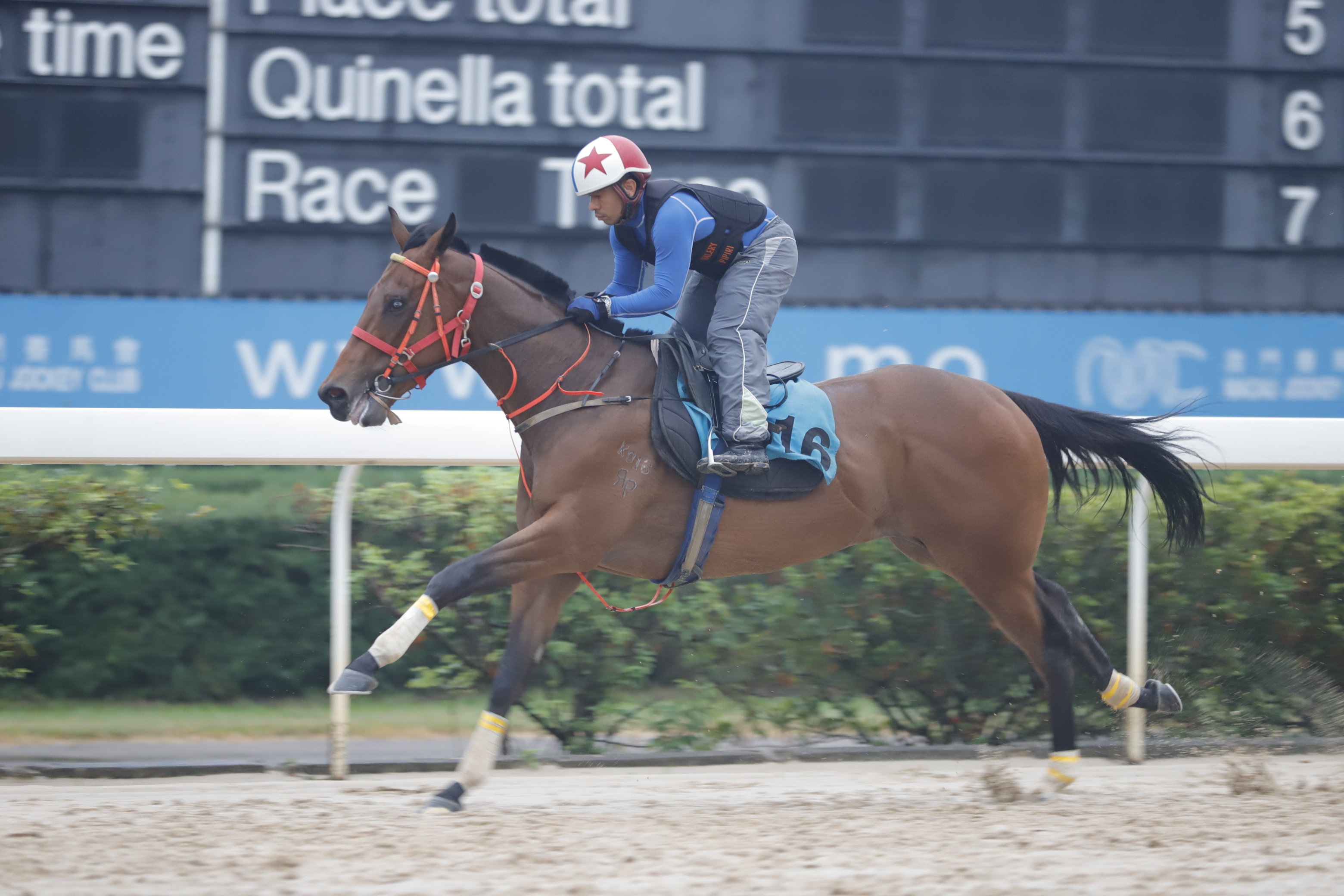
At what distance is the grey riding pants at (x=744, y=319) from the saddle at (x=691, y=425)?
6cm

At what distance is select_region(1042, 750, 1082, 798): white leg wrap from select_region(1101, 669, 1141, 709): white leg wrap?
265 mm

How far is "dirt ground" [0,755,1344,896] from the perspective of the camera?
2799mm

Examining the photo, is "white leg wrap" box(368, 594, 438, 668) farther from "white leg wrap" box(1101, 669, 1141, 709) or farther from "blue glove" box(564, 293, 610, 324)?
"white leg wrap" box(1101, 669, 1141, 709)

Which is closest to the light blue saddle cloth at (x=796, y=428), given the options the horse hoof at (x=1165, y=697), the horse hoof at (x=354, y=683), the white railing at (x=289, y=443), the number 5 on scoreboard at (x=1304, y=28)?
the white railing at (x=289, y=443)

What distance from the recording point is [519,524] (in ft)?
11.8

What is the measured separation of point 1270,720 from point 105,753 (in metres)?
4.24

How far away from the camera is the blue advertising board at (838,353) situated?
823 cm

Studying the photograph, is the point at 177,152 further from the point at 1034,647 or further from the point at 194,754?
the point at 1034,647

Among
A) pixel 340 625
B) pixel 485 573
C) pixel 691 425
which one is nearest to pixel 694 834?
pixel 485 573

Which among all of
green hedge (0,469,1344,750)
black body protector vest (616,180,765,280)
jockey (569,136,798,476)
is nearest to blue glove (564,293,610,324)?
jockey (569,136,798,476)

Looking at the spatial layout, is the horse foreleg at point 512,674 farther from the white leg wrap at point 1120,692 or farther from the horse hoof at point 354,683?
the white leg wrap at point 1120,692

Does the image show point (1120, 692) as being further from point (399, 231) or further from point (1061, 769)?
point (399, 231)

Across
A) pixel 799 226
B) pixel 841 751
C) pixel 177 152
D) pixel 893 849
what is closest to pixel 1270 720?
pixel 841 751

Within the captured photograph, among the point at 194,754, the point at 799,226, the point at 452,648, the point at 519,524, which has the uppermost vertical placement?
the point at 799,226
